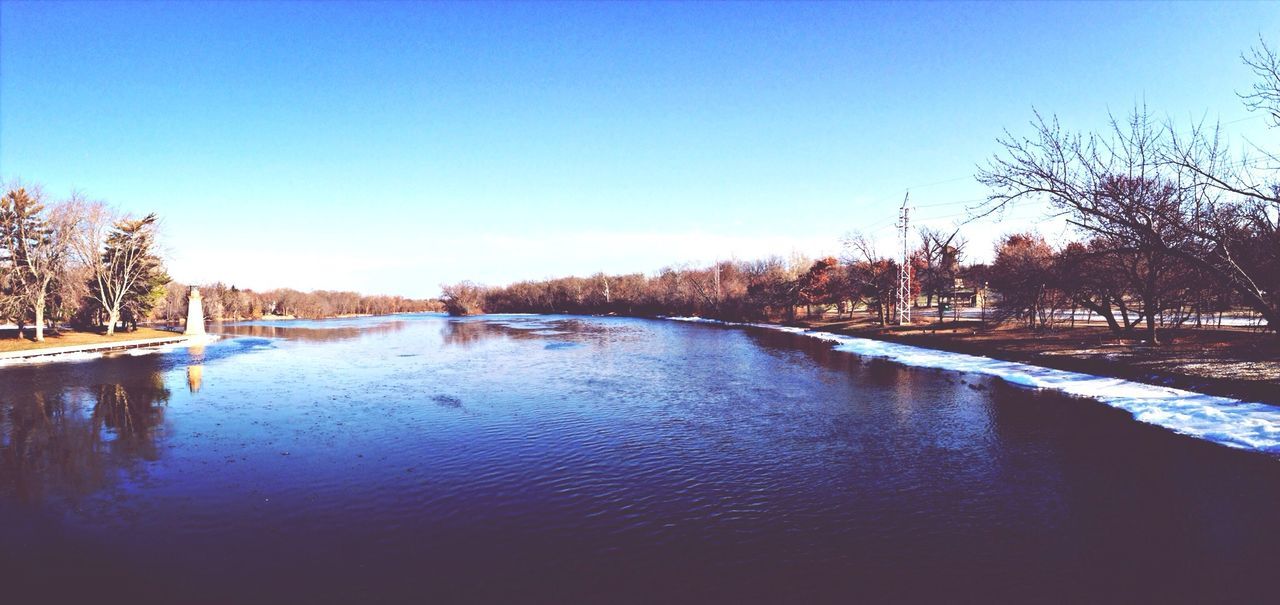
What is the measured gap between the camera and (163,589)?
6.64 m

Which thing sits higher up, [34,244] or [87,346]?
[34,244]

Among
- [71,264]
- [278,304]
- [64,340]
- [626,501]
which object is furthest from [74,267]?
[278,304]

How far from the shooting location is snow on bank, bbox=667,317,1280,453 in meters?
12.8

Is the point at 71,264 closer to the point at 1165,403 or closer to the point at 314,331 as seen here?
the point at 314,331

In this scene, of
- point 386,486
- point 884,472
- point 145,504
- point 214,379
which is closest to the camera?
Answer: point 145,504

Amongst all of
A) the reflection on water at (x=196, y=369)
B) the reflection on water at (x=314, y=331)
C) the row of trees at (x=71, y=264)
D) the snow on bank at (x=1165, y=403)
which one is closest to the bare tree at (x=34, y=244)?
the row of trees at (x=71, y=264)

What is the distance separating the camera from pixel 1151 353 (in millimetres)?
23000

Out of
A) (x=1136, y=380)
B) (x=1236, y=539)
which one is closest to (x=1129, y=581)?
(x=1236, y=539)

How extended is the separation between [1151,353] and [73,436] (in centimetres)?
3481

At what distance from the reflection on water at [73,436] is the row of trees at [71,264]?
25.8 metres

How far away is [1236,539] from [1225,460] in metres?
4.73

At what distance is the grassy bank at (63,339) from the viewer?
121 feet

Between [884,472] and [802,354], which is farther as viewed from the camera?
[802,354]

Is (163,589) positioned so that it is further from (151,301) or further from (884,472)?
(151,301)
